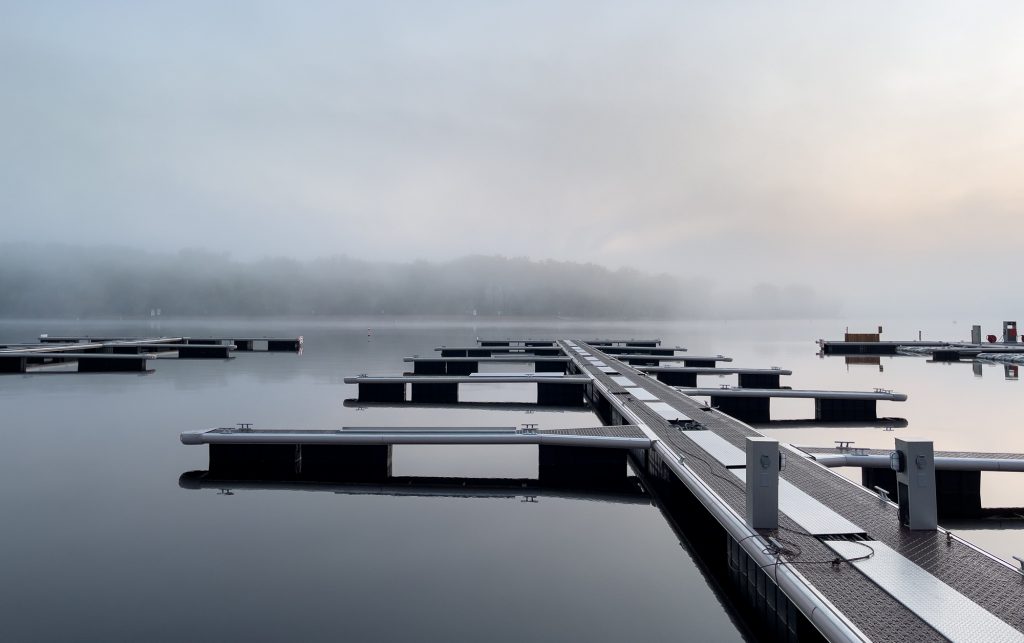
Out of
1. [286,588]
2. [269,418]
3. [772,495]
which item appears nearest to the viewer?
[772,495]

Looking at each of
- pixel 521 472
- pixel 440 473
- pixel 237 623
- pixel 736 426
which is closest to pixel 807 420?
pixel 736 426

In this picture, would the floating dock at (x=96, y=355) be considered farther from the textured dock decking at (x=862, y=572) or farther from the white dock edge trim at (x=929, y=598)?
the white dock edge trim at (x=929, y=598)

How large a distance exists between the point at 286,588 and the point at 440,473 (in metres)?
7.25

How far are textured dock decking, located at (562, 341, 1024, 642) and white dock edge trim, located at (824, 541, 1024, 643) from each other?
5cm

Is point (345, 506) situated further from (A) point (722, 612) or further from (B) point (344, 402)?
(B) point (344, 402)

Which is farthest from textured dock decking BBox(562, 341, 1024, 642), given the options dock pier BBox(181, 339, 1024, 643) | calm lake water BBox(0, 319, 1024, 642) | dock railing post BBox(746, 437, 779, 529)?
calm lake water BBox(0, 319, 1024, 642)

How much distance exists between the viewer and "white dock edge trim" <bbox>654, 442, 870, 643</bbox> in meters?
6.05

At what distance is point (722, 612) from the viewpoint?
30.3 feet

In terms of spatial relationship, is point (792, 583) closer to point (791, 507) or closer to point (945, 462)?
point (791, 507)

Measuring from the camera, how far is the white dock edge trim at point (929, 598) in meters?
5.93

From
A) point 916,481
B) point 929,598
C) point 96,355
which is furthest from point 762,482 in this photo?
point 96,355

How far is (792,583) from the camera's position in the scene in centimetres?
704

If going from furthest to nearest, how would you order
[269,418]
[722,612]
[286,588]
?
[269,418] → [286,588] → [722,612]

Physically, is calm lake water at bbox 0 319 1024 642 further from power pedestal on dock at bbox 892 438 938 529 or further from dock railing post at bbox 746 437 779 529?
power pedestal on dock at bbox 892 438 938 529
